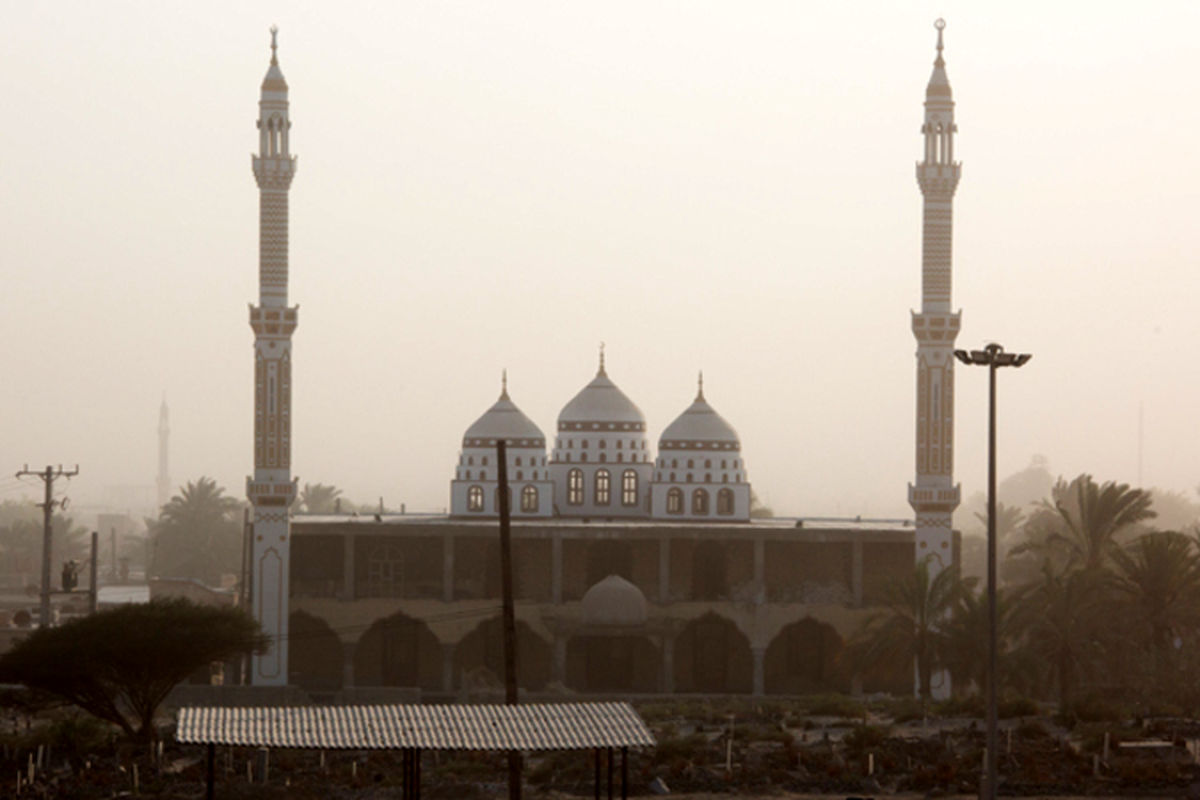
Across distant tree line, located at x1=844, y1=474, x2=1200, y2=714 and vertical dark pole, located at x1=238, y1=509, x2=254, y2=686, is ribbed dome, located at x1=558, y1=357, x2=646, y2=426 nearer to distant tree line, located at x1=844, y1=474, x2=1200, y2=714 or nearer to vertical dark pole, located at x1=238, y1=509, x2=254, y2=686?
vertical dark pole, located at x1=238, y1=509, x2=254, y2=686

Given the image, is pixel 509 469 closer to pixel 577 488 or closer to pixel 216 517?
pixel 577 488

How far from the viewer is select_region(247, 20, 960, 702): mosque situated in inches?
2354

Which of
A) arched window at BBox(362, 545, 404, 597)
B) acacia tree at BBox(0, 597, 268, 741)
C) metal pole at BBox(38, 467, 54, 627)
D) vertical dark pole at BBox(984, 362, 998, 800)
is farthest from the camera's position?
arched window at BBox(362, 545, 404, 597)

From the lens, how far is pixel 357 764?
1551 inches

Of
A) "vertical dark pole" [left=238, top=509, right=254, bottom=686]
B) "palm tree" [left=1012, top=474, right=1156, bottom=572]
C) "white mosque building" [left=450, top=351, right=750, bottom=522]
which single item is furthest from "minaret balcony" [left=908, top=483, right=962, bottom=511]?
"vertical dark pole" [left=238, top=509, right=254, bottom=686]

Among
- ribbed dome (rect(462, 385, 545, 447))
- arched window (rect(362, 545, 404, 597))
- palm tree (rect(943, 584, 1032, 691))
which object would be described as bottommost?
palm tree (rect(943, 584, 1032, 691))

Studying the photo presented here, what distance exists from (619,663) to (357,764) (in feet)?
79.3

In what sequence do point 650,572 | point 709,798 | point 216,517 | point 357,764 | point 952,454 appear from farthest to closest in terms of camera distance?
point 216,517 → point 650,572 → point 952,454 → point 357,764 → point 709,798

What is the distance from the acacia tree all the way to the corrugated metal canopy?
12757 mm

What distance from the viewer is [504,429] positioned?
71.0 meters

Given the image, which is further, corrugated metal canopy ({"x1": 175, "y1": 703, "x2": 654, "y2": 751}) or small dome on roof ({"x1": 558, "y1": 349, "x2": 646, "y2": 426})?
small dome on roof ({"x1": 558, "y1": 349, "x2": 646, "y2": 426})

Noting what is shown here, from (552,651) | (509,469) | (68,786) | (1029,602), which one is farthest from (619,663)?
(68,786)

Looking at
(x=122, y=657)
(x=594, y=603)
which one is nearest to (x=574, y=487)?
(x=594, y=603)

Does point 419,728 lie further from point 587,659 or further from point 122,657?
point 587,659
